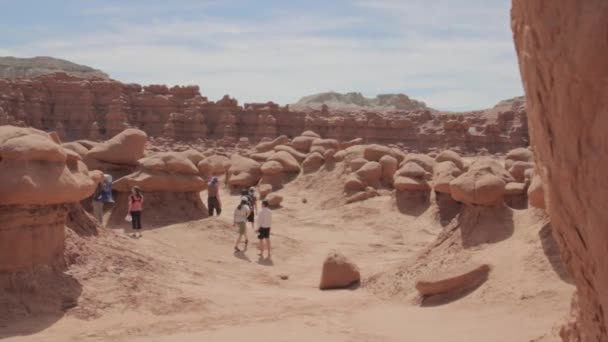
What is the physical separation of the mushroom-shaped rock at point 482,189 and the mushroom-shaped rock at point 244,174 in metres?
14.4

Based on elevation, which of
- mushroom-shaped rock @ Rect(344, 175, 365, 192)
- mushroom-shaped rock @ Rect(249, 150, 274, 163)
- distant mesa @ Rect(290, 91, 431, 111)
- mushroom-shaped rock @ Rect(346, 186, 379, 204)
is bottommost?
mushroom-shaped rock @ Rect(346, 186, 379, 204)

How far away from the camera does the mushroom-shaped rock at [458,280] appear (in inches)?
316

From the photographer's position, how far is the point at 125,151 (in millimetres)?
15484

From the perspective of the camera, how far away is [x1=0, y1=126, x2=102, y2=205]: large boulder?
7625mm

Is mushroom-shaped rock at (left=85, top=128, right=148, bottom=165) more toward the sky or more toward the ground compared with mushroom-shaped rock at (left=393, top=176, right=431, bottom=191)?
more toward the sky

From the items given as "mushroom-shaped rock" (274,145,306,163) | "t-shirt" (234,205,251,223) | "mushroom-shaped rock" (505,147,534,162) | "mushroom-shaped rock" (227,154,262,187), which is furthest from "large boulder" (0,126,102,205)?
"mushroom-shaped rock" (274,145,306,163)

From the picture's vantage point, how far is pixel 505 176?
33.4ft

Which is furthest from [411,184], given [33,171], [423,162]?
[33,171]

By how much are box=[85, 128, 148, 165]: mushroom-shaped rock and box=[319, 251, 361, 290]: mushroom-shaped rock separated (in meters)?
7.25

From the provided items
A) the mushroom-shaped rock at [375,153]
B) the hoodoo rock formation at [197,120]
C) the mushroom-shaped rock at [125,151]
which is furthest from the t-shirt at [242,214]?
the hoodoo rock formation at [197,120]

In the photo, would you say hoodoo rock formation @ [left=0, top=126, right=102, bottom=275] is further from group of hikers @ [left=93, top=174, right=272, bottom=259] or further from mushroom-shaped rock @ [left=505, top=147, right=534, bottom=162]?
mushroom-shaped rock @ [left=505, top=147, right=534, bottom=162]

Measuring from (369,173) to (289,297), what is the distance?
37.3 ft

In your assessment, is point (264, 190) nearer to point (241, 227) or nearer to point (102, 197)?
point (102, 197)

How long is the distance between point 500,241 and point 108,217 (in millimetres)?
8810
